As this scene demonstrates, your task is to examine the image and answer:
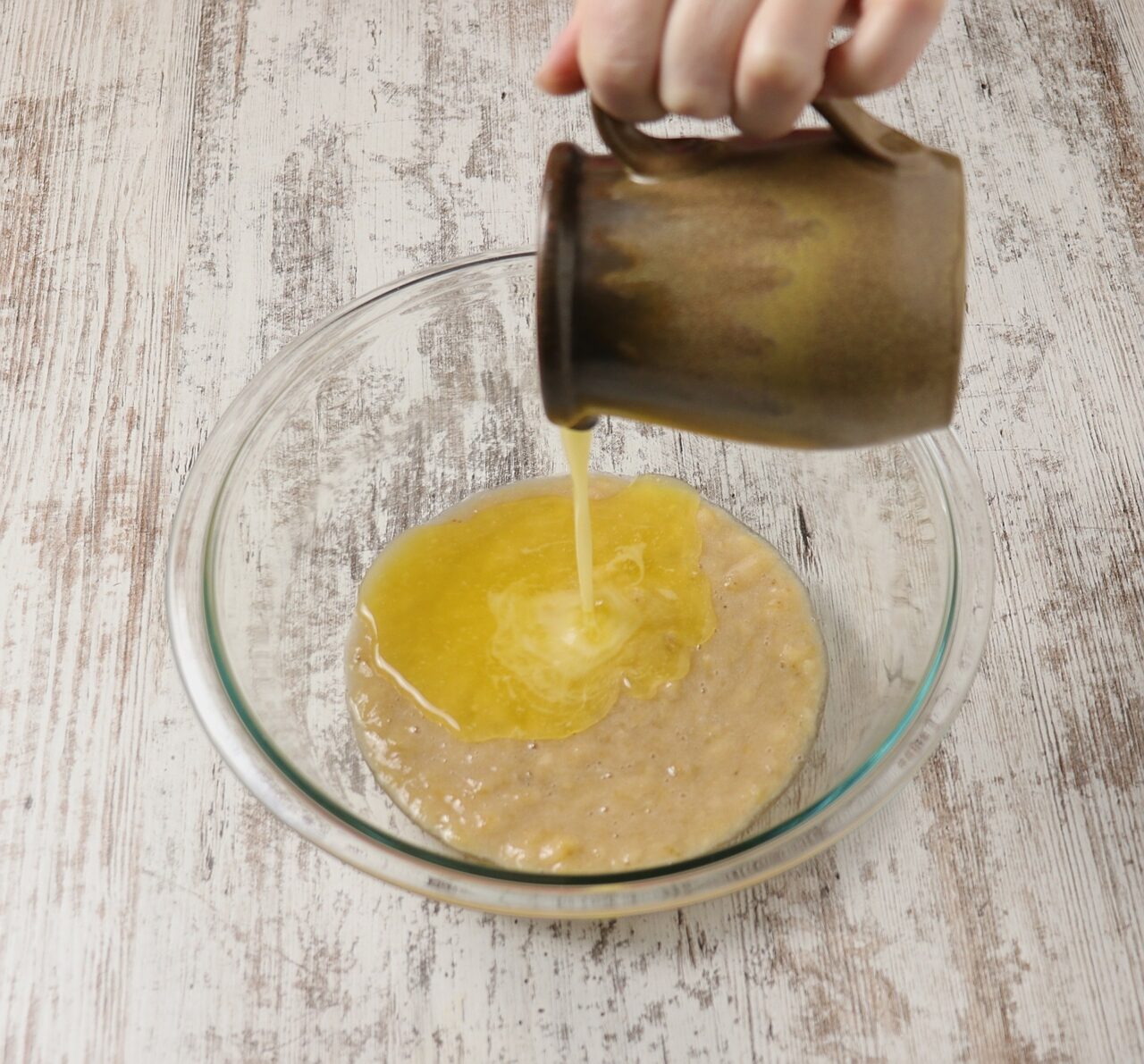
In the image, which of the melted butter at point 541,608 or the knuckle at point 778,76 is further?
the melted butter at point 541,608

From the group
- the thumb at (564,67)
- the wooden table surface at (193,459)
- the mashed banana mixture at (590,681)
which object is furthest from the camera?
the mashed banana mixture at (590,681)

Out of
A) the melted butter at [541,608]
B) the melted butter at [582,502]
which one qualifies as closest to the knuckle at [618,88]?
the melted butter at [582,502]

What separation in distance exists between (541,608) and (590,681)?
0.14 meters

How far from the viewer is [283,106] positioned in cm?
209

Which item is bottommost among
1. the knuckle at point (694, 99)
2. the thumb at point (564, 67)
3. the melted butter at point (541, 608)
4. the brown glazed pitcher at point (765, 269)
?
the melted butter at point (541, 608)

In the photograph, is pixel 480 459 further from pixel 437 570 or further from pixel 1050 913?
pixel 1050 913

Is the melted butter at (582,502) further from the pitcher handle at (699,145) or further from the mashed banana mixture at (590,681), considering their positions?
the pitcher handle at (699,145)

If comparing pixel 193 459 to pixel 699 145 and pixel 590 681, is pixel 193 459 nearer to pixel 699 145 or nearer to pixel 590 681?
pixel 590 681

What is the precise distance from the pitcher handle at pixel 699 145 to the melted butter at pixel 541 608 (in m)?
0.52

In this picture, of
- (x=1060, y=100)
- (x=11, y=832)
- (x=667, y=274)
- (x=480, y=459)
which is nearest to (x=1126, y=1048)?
(x=667, y=274)

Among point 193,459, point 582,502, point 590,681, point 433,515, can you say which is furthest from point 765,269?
point 193,459

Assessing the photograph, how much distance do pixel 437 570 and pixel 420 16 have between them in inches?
43.7

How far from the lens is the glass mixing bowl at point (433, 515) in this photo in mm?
1238

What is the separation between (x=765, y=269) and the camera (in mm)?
983
